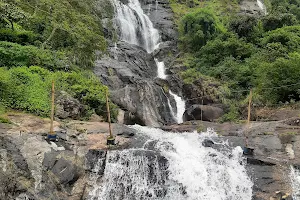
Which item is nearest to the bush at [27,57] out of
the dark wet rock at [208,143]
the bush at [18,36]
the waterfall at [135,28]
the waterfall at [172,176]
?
the bush at [18,36]

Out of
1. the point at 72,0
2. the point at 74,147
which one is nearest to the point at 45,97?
the point at 74,147

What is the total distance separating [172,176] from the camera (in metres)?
12.6

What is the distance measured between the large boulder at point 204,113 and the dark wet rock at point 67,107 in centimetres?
816

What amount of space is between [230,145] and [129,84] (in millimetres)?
11130

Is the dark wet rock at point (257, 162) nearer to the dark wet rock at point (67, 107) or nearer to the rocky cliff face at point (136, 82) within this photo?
the rocky cliff face at point (136, 82)

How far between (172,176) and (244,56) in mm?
18612

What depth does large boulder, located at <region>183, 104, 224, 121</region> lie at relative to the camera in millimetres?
20719

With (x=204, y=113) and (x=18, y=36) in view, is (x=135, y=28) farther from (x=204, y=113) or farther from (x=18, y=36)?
(x=204, y=113)

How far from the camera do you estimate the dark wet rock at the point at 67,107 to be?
1590 cm

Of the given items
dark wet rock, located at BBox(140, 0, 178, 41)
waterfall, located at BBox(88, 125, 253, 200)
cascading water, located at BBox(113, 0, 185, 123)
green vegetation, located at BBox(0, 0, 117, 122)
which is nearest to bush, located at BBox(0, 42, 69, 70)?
green vegetation, located at BBox(0, 0, 117, 122)

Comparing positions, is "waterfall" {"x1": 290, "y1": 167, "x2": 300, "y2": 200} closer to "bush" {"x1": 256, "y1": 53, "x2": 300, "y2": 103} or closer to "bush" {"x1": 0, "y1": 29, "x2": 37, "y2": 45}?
"bush" {"x1": 256, "y1": 53, "x2": 300, "y2": 103}

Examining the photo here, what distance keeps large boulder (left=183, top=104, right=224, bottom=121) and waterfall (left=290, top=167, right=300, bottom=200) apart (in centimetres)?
882

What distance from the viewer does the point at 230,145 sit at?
1441 centimetres

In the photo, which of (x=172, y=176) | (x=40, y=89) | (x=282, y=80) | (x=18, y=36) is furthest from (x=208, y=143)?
(x=18, y=36)
